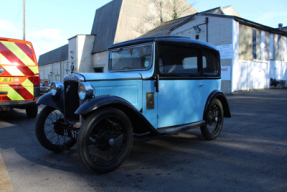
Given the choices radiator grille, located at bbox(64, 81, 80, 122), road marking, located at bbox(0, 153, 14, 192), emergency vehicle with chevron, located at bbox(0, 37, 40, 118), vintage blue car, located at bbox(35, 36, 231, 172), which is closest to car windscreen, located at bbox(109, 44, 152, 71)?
vintage blue car, located at bbox(35, 36, 231, 172)

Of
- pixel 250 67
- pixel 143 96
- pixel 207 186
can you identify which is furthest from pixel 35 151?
pixel 250 67

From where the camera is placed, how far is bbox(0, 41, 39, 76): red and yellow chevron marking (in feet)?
20.8

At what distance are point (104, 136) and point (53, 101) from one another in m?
1.30

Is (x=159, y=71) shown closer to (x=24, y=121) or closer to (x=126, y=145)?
(x=126, y=145)

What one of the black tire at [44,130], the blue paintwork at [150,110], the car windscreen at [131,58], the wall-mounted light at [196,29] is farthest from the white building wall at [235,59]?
the black tire at [44,130]

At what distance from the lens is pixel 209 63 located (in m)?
4.84

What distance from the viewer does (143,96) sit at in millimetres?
3756

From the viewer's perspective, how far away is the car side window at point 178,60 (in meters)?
3.97

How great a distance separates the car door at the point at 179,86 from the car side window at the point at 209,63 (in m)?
0.20

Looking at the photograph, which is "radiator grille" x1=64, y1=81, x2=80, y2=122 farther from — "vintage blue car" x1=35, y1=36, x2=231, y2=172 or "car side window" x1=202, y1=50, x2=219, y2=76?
"car side window" x1=202, y1=50, x2=219, y2=76

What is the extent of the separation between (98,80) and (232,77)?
14.9 m

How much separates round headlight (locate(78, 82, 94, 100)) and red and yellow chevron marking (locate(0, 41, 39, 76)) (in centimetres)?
434

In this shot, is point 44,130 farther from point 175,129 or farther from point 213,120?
point 213,120

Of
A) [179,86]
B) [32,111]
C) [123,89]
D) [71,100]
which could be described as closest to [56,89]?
[71,100]
